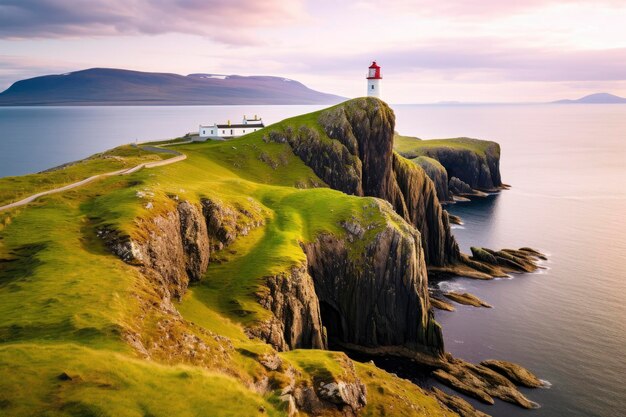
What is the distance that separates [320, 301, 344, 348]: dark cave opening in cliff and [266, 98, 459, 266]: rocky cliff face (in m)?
49.5

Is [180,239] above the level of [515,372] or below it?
above

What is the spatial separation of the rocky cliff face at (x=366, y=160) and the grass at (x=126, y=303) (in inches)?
1421

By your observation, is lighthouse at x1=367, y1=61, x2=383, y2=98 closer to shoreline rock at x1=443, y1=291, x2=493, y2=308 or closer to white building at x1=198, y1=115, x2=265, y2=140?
white building at x1=198, y1=115, x2=265, y2=140

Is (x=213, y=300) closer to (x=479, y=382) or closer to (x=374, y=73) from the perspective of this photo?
(x=479, y=382)

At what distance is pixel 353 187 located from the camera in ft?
376

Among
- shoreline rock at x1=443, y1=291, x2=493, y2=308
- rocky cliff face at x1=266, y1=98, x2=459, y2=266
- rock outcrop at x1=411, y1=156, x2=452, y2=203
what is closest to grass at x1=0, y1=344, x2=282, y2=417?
shoreline rock at x1=443, y1=291, x2=493, y2=308

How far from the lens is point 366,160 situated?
120062 millimetres

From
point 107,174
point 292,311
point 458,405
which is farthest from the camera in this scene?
point 107,174

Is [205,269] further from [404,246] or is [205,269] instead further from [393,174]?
[393,174]

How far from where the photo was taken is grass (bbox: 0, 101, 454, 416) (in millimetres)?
22797

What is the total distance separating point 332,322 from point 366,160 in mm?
60994

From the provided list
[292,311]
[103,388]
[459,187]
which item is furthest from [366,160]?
[103,388]

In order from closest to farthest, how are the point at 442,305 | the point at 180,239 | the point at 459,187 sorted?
1. the point at 180,239
2. the point at 442,305
3. the point at 459,187

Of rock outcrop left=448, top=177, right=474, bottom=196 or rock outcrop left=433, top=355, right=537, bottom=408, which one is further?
rock outcrop left=448, top=177, right=474, bottom=196
